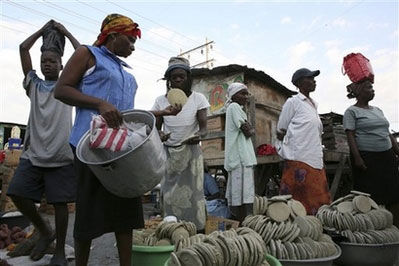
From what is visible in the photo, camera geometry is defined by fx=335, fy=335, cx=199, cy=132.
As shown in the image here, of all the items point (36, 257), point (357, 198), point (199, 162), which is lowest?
point (36, 257)

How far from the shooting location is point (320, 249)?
2227 millimetres

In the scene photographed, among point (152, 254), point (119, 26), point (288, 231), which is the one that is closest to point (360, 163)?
point (288, 231)

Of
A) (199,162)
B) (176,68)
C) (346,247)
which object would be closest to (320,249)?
(346,247)

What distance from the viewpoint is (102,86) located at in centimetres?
179

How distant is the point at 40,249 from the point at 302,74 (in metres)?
3.03

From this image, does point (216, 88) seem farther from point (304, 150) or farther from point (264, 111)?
point (304, 150)

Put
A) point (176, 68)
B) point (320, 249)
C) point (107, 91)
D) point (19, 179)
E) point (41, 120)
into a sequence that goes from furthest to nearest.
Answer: point (176, 68) → point (41, 120) → point (19, 179) → point (320, 249) → point (107, 91)

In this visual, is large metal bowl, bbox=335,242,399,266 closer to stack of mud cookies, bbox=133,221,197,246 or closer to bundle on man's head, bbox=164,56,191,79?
stack of mud cookies, bbox=133,221,197,246

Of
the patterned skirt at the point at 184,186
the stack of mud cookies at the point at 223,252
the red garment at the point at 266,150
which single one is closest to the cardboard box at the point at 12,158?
the patterned skirt at the point at 184,186

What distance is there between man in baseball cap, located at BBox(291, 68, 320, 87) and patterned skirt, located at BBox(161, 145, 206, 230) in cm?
144

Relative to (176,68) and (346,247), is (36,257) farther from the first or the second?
(346,247)

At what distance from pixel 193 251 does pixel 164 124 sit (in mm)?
1958

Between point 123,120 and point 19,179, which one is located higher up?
point 123,120

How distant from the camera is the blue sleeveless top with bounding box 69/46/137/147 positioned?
5.77 ft
